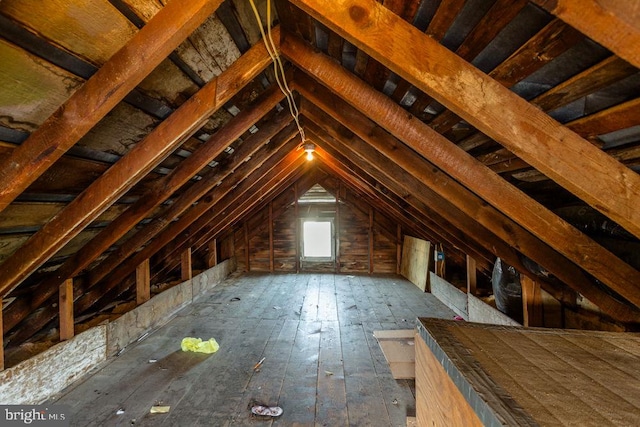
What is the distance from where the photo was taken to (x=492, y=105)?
0.96 meters

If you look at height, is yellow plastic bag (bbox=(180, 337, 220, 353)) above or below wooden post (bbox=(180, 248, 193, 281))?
below

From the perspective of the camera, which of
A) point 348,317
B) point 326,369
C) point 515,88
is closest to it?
point 515,88

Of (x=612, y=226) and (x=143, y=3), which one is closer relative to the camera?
(x=143, y=3)

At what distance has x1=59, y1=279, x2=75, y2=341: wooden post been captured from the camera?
93.7 inches

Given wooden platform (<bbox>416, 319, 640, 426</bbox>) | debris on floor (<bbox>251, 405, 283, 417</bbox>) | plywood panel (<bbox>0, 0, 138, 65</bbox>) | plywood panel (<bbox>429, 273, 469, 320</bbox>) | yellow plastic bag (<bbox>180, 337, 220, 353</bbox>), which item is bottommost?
debris on floor (<bbox>251, 405, 283, 417</bbox>)

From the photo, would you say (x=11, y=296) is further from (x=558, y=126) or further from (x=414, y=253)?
(x=414, y=253)

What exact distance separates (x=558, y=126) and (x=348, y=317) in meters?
3.36

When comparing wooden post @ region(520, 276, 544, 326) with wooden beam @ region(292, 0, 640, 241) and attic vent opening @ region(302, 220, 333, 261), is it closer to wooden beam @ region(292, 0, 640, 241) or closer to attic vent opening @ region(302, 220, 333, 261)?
wooden beam @ region(292, 0, 640, 241)

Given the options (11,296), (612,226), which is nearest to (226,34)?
(612,226)

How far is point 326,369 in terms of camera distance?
2582 millimetres

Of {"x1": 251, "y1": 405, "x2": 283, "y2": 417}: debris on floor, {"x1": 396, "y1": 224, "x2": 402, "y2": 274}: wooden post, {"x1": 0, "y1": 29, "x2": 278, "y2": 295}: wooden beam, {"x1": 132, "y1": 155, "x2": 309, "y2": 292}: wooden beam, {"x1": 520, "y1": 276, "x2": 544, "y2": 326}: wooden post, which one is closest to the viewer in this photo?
{"x1": 0, "y1": 29, "x2": 278, "y2": 295}: wooden beam

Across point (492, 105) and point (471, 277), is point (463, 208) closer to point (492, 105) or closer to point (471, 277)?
point (492, 105)

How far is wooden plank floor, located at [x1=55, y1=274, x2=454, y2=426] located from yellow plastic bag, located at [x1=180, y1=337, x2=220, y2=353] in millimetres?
79

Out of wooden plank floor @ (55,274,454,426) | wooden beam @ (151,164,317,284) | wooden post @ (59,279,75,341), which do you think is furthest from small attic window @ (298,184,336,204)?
wooden post @ (59,279,75,341)
